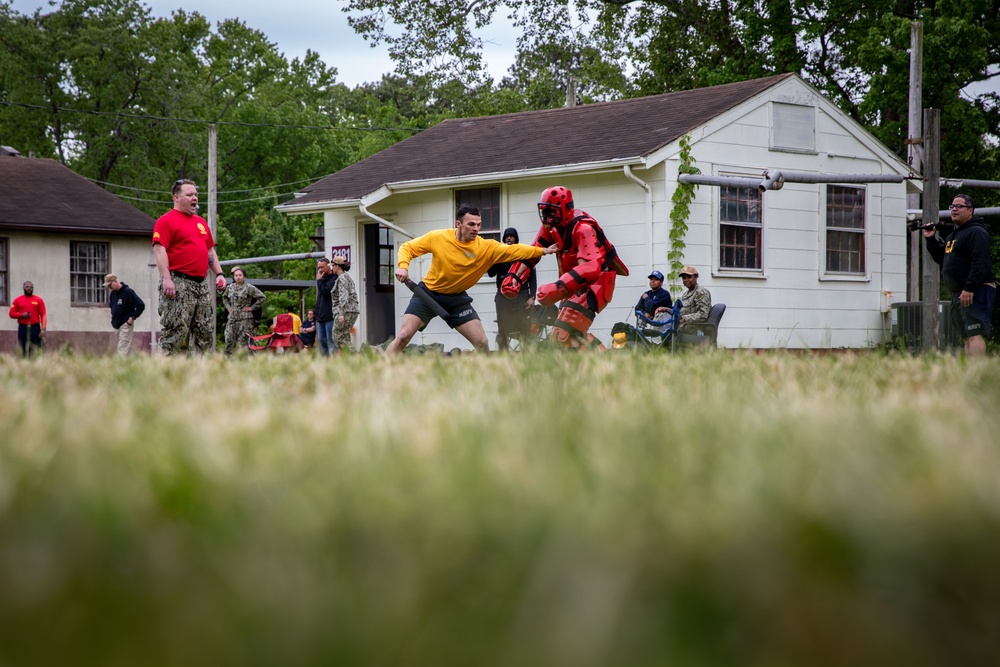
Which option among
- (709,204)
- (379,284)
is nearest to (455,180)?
(379,284)

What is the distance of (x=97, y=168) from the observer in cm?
5359

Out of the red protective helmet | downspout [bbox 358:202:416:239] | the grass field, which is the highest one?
downspout [bbox 358:202:416:239]

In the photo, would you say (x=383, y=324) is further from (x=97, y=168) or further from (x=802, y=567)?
(x=97, y=168)

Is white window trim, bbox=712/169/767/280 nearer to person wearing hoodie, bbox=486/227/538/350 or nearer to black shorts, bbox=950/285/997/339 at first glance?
person wearing hoodie, bbox=486/227/538/350

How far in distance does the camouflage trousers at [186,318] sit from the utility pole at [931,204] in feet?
34.8

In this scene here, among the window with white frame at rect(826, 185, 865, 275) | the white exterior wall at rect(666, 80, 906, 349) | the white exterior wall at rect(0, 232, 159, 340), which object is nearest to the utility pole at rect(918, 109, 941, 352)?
the white exterior wall at rect(666, 80, 906, 349)

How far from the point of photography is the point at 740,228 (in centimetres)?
2064

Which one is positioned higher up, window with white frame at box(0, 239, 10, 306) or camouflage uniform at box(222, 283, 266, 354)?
Result: window with white frame at box(0, 239, 10, 306)

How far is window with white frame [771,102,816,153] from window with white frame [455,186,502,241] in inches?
201

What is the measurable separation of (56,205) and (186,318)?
1058 inches

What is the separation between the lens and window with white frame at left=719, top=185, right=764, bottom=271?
20406 mm

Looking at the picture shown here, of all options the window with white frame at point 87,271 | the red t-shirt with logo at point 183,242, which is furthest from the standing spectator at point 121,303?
the red t-shirt with logo at point 183,242

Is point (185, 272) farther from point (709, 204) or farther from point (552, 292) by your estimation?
point (709, 204)

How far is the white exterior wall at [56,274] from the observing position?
112 feet
